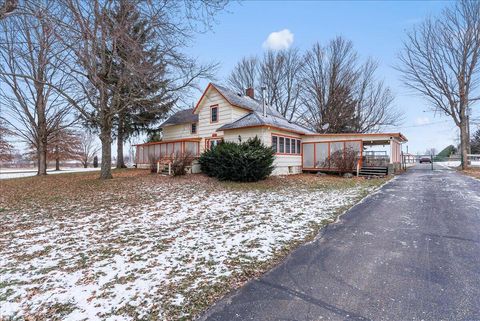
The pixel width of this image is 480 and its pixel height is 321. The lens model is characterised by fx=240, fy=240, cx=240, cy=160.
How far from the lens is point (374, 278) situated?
297cm

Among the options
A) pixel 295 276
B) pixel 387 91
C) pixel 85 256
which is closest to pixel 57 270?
pixel 85 256

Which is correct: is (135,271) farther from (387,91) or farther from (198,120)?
(387,91)

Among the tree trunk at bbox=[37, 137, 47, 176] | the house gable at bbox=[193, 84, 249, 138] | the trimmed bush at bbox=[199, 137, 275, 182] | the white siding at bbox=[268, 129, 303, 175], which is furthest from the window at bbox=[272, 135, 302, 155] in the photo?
the tree trunk at bbox=[37, 137, 47, 176]

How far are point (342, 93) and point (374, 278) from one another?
87.2ft

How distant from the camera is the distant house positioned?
49.2ft

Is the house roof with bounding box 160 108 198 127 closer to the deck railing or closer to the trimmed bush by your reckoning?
the trimmed bush

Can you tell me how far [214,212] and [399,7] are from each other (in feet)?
38.3

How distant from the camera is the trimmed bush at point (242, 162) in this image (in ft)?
38.0

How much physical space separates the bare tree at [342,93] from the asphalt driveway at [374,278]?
2209 centimetres

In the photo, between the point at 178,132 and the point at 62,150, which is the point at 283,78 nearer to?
the point at 178,132

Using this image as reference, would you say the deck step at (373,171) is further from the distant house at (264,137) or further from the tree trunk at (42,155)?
the tree trunk at (42,155)

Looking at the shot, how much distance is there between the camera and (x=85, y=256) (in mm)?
3742

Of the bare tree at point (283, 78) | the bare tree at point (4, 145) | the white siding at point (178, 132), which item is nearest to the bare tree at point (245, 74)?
the bare tree at point (283, 78)

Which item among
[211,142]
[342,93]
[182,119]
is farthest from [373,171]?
[182,119]
